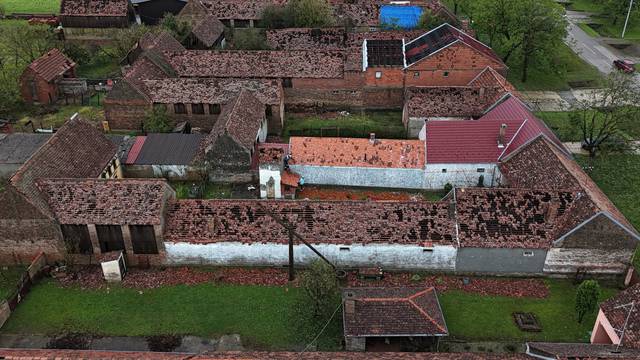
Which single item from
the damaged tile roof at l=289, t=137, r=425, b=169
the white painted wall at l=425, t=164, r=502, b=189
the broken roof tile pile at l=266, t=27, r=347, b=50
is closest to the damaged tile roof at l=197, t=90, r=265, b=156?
the damaged tile roof at l=289, t=137, r=425, b=169

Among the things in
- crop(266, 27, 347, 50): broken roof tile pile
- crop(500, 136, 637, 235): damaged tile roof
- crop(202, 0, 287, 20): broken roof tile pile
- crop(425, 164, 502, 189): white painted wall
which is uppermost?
crop(202, 0, 287, 20): broken roof tile pile

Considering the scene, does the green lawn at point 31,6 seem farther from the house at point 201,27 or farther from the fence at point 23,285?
the fence at point 23,285

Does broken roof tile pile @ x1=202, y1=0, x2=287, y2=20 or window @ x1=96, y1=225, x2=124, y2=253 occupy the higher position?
broken roof tile pile @ x1=202, y1=0, x2=287, y2=20

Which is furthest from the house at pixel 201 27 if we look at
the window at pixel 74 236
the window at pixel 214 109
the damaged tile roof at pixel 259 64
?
the window at pixel 74 236

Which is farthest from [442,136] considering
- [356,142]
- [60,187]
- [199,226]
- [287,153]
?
[60,187]

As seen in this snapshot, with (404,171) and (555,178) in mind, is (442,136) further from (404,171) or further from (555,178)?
(555,178)

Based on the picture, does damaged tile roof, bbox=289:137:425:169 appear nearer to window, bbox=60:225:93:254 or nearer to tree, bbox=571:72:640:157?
tree, bbox=571:72:640:157
